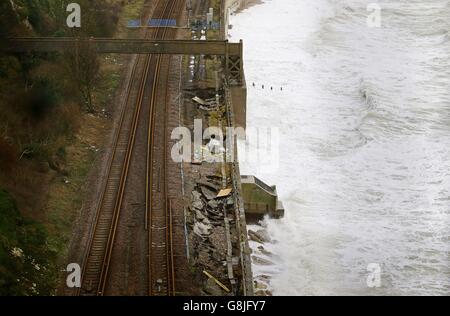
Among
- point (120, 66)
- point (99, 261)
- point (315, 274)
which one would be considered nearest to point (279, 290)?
point (315, 274)

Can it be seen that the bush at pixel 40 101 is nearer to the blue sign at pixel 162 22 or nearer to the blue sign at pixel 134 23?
the blue sign at pixel 134 23

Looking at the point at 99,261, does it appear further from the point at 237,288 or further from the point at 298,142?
the point at 298,142

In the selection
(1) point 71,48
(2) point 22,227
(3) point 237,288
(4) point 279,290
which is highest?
(1) point 71,48

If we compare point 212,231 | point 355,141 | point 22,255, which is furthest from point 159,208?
point 355,141

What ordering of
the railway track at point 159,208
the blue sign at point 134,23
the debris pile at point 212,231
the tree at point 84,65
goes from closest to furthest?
the railway track at point 159,208, the debris pile at point 212,231, the tree at point 84,65, the blue sign at point 134,23

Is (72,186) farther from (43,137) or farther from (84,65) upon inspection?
(84,65)

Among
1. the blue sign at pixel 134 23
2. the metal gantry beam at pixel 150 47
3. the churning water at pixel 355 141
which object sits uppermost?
the metal gantry beam at pixel 150 47

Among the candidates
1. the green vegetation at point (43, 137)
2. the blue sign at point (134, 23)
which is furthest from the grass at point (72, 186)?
the blue sign at point (134, 23)
